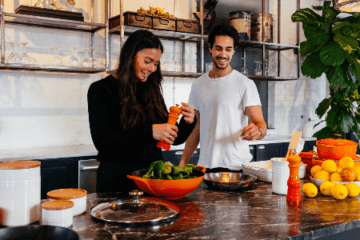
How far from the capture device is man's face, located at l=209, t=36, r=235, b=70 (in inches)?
99.7

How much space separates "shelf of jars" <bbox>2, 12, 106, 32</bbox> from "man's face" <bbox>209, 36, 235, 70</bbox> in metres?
1.66

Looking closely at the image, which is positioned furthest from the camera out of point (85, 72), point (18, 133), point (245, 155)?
point (85, 72)

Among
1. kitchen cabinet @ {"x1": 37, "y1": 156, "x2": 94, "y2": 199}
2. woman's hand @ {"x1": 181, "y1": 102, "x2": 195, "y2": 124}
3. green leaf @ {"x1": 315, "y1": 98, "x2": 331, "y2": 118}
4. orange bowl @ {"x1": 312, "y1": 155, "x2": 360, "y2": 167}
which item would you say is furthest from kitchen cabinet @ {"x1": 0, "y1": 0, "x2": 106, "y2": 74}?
green leaf @ {"x1": 315, "y1": 98, "x2": 331, "y2": 118}

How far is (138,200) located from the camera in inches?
56.4

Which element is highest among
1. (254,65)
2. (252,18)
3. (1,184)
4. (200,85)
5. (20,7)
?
(252,18)

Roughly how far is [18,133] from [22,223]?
2.67m

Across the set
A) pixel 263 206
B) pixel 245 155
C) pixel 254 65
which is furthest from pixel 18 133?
pixel 254 65

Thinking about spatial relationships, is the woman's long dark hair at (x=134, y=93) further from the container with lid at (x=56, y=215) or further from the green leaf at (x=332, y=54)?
the green leaf at (x=332, y=54)

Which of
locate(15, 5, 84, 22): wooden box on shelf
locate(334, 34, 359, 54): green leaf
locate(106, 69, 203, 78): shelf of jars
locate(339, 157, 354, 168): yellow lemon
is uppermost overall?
locate(15, 5, 84, 22): wooden box on shelf

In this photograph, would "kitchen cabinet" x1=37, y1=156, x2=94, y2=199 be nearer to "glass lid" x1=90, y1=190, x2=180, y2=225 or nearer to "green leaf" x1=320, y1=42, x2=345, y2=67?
"glass lid" x1=90, y1=190, x2=180, y2=225

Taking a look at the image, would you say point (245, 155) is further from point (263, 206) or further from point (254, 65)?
point (254, 65)

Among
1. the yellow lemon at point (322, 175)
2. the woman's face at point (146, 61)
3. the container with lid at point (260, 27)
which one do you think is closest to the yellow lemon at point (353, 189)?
the yellow lemon at point (322, 175)

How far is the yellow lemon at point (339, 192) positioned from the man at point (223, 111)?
2.30 ft

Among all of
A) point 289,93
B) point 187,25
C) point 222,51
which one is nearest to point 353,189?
point 222,51
